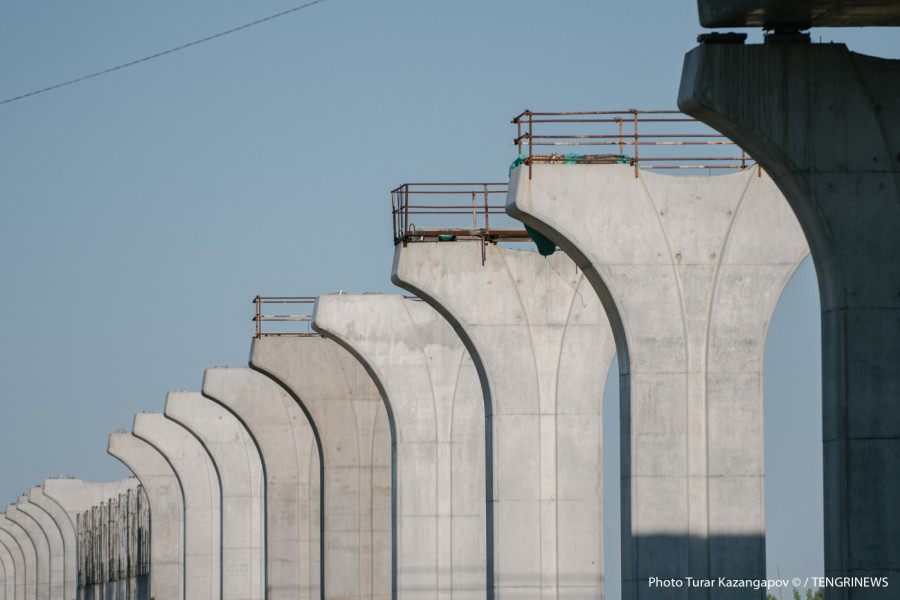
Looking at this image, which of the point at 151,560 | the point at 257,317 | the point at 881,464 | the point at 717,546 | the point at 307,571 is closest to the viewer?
the point at 881,464

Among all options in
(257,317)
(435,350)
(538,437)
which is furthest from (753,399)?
(257,317)

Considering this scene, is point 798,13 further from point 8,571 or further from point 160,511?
point 8,571

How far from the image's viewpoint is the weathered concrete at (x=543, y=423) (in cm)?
2745

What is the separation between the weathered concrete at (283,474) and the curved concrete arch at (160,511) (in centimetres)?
1646

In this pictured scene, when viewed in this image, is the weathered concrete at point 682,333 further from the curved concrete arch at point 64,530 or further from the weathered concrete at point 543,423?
the curved concrete arch at point 64,530

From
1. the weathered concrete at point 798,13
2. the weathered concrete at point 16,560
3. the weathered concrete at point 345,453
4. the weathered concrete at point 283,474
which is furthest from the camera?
the weathered concrete at point 16,560

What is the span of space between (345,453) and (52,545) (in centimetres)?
5290

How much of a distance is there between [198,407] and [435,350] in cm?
1809

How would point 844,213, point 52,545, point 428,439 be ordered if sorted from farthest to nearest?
point 52,545 → point 428,439 → point 844,213

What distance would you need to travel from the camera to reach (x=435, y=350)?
33.2 m

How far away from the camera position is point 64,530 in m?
83.3

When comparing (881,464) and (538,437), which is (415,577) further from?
(881,464)

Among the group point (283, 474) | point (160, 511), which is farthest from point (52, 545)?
point (283, 474)

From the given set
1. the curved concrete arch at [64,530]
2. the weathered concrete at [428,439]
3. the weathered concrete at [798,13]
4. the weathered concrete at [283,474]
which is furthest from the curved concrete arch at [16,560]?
the weathered concrete at [798,13]
